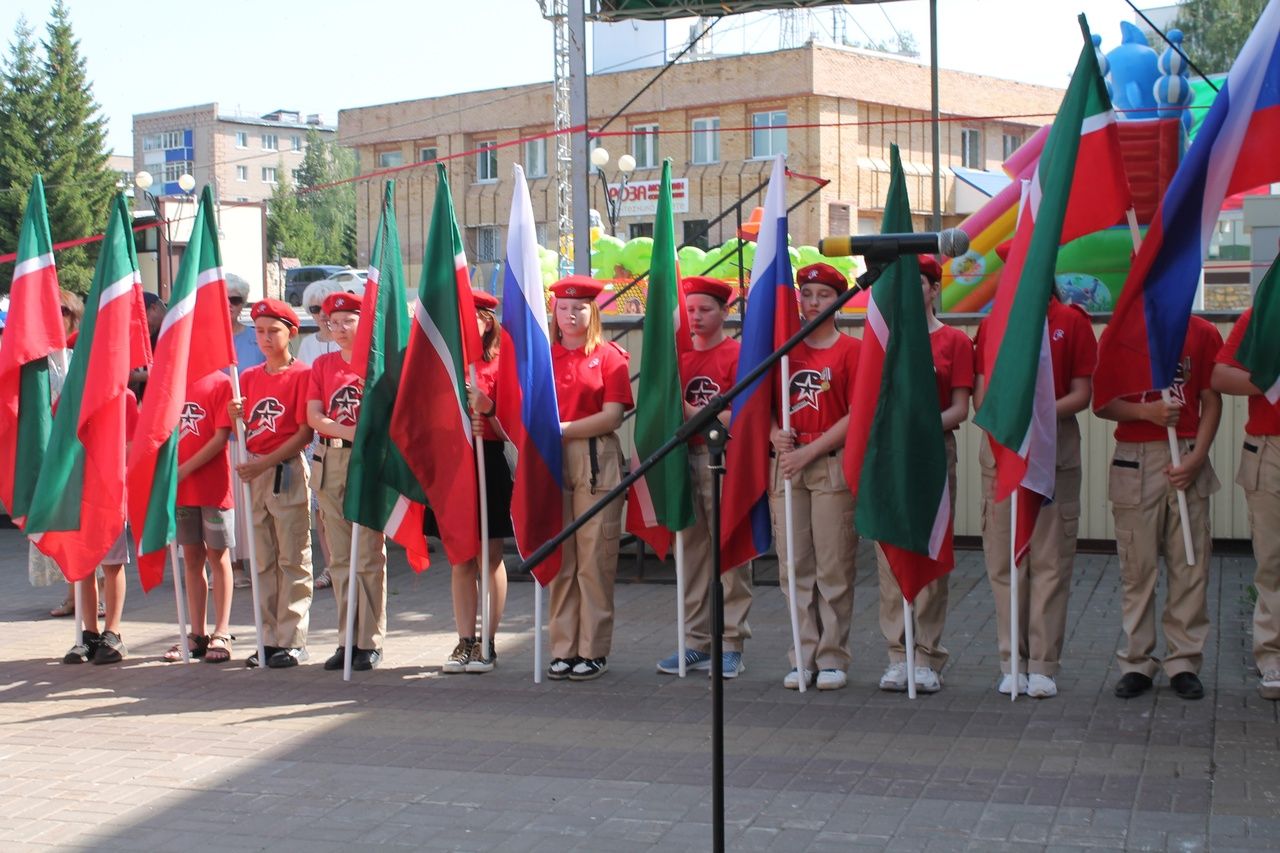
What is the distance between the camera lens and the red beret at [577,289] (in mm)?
7930

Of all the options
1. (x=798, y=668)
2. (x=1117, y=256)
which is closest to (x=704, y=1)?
(x=1117, y=256)

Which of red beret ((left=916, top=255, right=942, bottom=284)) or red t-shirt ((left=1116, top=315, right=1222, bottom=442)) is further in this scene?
red beret ((left=916, top=255, right=942, bottom=284))

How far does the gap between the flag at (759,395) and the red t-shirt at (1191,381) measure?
1735mm

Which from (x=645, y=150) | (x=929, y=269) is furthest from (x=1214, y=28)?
(x=929, y=269)

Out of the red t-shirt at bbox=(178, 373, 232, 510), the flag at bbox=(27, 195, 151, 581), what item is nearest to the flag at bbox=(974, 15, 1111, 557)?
the red t-shirt at bbox=(178, 373, 232, 510)

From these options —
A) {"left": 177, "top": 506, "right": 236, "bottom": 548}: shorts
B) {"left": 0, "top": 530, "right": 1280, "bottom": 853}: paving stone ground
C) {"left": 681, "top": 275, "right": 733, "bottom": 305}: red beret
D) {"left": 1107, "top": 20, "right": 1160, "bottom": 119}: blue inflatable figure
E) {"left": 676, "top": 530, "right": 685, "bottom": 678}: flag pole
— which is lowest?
{"left": 0, "top": 530, "right": 1280, "bottom": 853}: paving stone ground

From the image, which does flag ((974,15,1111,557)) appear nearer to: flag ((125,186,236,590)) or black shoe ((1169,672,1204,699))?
black shoe ((1169,672,1204,699))

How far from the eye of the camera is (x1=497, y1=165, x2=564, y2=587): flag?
7.82 m

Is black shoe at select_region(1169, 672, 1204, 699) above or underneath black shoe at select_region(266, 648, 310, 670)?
above

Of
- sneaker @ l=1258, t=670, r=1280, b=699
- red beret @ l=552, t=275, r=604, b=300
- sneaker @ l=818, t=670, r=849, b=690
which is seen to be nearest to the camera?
sneaker @ l=1258, t=670, r=1280, b=699

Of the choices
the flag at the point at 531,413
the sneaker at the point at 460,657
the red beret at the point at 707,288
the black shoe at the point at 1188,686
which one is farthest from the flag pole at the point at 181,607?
the black shoe at the point at 1188,686

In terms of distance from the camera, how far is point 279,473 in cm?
844

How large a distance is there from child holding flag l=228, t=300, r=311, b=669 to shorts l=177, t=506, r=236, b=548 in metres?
0.26

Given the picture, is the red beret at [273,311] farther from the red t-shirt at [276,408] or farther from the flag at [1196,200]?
the flag at [1196,200]
